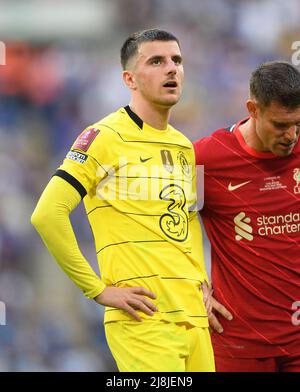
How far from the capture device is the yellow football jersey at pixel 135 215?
391 cm

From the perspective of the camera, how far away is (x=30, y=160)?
28.8 feet

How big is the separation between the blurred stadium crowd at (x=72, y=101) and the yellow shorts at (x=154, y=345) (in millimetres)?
3926

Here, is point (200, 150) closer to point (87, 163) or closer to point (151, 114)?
point (151, 114)

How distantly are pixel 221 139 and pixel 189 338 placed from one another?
3.55ft

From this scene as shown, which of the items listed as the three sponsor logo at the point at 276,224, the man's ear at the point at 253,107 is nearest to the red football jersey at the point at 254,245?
the three sponsor logo at the point at 276,224

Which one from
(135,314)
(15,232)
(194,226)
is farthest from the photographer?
(15,232)

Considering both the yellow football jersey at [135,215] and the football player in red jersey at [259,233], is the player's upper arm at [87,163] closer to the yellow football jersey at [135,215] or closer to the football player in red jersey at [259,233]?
the yellow football jersey at [135,215]

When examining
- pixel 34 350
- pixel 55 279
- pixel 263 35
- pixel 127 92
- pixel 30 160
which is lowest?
pixel 34 350

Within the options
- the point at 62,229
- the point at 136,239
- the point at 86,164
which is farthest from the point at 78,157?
the point at 136,239

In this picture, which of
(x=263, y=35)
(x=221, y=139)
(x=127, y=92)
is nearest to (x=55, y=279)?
(x=127, y=92)

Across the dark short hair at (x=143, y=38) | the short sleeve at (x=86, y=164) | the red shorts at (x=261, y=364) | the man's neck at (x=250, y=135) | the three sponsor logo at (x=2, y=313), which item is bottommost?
the red shorts at (x=261, y=364)

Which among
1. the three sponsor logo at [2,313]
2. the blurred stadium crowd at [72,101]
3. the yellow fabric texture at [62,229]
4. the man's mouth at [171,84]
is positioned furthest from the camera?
the blurred stadium crowd at [72,101]

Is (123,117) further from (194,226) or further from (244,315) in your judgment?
(244,315)

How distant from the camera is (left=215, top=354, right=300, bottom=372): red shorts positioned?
4273mm
